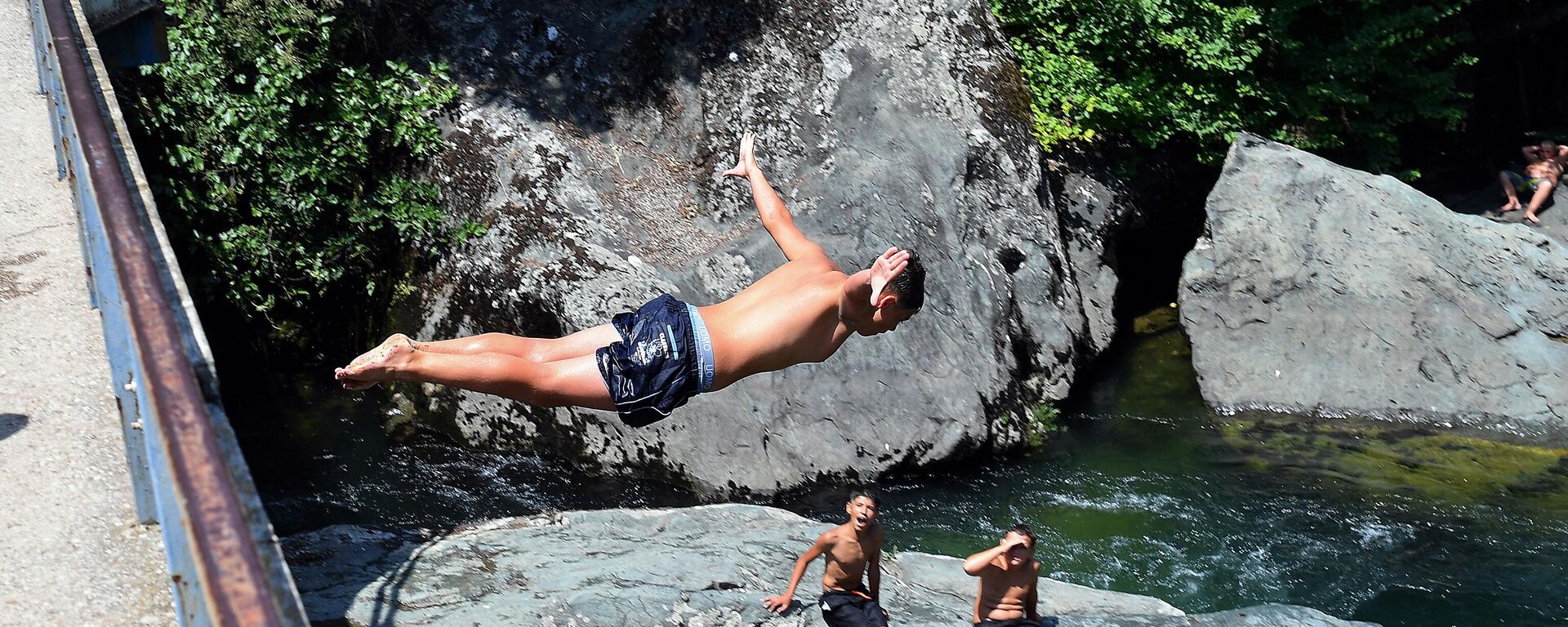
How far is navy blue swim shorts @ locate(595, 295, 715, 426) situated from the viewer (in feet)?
15.7

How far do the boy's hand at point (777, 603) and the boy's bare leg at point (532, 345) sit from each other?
6.89ft

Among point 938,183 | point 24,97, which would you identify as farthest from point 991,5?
point 24,97

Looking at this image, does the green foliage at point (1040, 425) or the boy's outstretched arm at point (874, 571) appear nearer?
the boy's outstretched arm at point (874, 571)

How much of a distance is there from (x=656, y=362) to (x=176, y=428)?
2.91m

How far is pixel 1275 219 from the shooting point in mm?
11023

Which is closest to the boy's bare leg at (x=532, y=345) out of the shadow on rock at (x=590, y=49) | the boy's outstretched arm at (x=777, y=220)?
the boy's outstretched arm at (x=777, y=220)

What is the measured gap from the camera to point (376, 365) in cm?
414

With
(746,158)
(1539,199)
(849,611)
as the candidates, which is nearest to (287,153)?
A: (746,158)

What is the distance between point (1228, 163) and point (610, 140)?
5.65 metres

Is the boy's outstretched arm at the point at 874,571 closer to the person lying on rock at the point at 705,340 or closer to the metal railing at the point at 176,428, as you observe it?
the person lying on rock at the point at 705,340

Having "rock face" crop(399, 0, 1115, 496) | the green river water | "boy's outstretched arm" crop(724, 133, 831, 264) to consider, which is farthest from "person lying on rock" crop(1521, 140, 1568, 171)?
"boy's outstretched arm" crop(724, 133, 831, 264)

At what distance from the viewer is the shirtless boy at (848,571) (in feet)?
21.1

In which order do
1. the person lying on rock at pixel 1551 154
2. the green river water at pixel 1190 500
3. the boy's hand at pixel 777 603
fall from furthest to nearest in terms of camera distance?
1. the person lying on rock at pixel 1551 154
2. the green river water at pixel 1190 500
3. the boy's hand at pixel 777 603

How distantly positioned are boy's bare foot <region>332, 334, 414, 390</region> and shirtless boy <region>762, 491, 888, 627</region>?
9.32 feet
